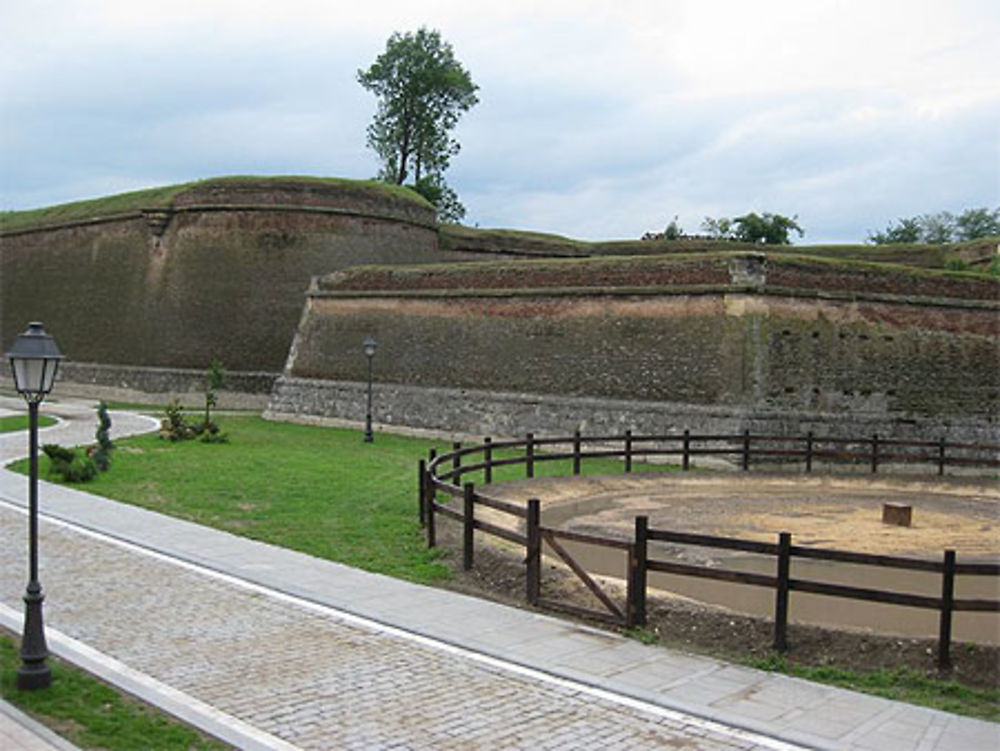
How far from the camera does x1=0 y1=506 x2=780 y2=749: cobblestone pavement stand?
17.9 feet

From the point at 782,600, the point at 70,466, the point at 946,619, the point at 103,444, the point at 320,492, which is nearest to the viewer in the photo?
the point at 946,619

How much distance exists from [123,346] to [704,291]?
23.8 metres

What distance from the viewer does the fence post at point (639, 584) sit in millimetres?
7727

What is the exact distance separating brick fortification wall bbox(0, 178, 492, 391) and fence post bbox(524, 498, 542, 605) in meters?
25.2

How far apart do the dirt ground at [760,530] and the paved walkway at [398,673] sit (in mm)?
617

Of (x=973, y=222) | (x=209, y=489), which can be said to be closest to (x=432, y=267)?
(x=209, y=489)

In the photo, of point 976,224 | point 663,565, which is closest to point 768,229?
point 976,224

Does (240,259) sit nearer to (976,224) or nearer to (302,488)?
(302,488)

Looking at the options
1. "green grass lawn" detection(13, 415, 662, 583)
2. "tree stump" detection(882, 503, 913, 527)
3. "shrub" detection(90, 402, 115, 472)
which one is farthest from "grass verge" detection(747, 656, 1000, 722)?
"shrub" detection(90, 402, 115, 472)

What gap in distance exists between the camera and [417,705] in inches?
233

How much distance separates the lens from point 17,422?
939 inches

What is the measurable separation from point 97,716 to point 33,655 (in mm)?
808

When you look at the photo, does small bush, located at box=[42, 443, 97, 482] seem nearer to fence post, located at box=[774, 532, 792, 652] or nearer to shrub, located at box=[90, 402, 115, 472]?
shrub, located at box=[90, 402, 115, 472]

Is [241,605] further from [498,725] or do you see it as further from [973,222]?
[973,222]
